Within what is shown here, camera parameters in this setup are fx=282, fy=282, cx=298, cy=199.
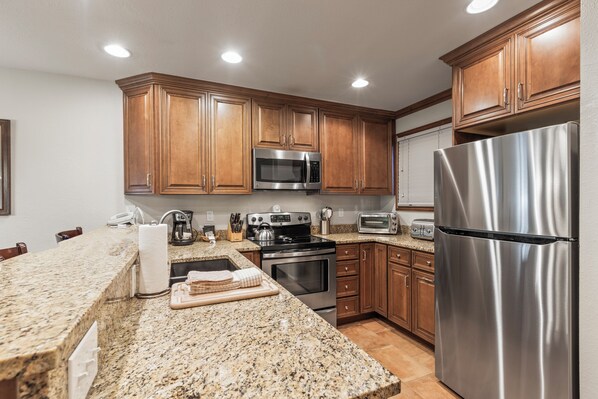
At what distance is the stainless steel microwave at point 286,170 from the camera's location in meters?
2.81

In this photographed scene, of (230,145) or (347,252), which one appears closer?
(230,145)

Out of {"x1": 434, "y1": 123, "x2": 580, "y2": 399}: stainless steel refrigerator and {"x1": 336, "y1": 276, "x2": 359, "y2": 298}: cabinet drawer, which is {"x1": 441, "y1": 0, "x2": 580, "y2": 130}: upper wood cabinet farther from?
{"x1": 336, "y1": 276, "x2": 359, "y2": 298}: cabinet drawer

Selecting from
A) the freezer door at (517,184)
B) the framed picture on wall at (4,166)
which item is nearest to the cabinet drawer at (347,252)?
the freezer door at (517,184)

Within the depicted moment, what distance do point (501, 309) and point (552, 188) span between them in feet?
2.29

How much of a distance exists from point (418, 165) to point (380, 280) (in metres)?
1.37

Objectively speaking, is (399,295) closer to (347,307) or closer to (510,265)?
(347,307)

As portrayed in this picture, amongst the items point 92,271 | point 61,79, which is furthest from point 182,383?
point 61,79

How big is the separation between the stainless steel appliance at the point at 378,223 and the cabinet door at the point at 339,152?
0.34 meters

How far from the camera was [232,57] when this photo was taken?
216 cm

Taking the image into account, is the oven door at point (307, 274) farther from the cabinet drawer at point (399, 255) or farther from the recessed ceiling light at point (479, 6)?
the recessed ceiling light at point (479, 6)

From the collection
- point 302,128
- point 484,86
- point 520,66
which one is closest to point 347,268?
point 302,128

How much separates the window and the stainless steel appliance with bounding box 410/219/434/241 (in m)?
0.36

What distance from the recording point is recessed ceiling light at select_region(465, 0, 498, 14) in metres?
1.57

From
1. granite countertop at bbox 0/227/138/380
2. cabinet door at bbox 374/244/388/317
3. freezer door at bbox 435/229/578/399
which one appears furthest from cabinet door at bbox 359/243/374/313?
granite countertop at bbox 0/227/138/380
